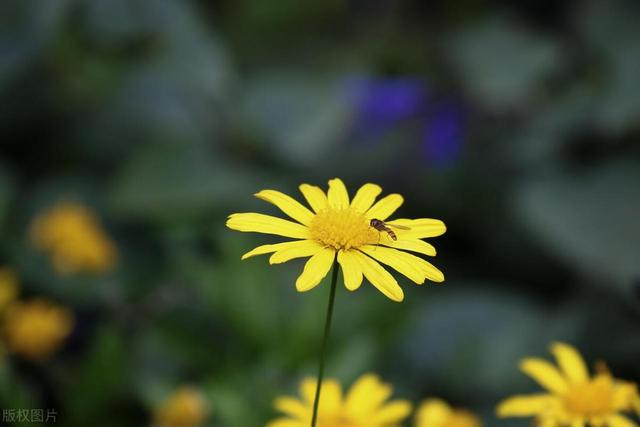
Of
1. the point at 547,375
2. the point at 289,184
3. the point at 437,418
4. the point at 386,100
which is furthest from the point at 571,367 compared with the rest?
the point at 386,100

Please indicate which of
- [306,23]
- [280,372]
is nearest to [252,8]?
[306,23]

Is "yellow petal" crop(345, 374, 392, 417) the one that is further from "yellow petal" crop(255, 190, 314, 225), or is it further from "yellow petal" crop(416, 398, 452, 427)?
"yellow petal" crop(255, 190, 314, 225)

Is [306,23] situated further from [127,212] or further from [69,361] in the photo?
[69,361]

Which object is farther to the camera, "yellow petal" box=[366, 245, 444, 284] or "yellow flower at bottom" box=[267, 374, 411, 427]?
"yellow flower at bottom" box=[267, 374, 411, 427]

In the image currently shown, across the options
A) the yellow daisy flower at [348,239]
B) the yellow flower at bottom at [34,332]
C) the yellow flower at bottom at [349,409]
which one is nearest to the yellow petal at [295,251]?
the yellow daisy flower at [348,239]

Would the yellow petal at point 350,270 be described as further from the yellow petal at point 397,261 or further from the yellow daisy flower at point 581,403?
the yellow daisy flower at point 581,403

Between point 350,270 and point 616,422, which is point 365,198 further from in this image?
point 616,422

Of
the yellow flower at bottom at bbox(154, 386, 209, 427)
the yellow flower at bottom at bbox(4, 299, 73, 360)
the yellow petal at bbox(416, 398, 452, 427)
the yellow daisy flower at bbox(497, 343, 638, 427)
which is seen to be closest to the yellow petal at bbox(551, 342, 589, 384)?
the yellow daisy flower at bbox(497, 343, 638, 427)
